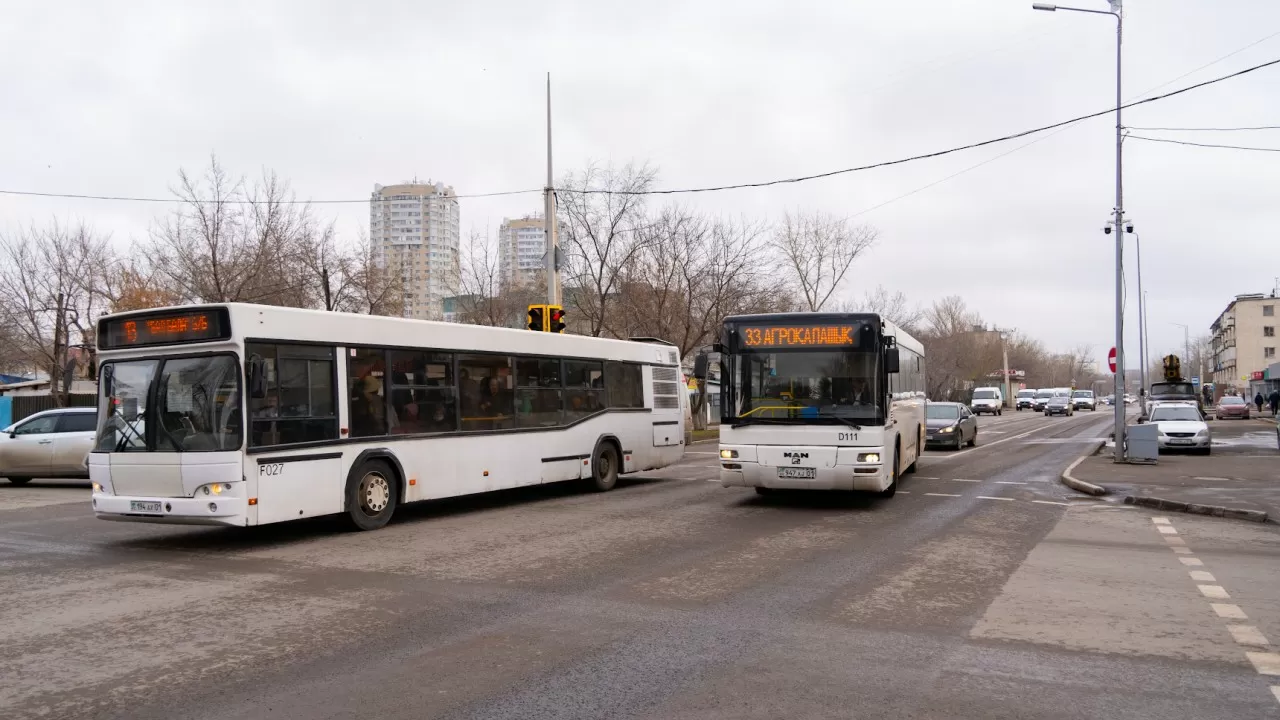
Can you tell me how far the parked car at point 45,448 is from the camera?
18.9 m

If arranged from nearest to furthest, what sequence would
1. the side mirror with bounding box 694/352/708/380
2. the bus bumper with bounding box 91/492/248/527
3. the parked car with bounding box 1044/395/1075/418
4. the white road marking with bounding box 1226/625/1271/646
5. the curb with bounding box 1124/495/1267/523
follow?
1. the white road marking with bounding box 1226/625/1271/646
2. the bus bumper with bounding box 91/492/248/527
3. the curb with bounding box 1124/495/1267/523
4. the side mirror with bounding box 694/352/708/380
5. the parked car with bounding box 1044/395/1075/418

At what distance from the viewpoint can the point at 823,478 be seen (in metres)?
13.3

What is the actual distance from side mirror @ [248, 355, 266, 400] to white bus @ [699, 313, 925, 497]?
648 centimetres

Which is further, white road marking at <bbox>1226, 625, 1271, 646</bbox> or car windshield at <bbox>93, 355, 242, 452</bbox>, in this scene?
car windshield at <bbox>93, 355, 242, 452</bbox>

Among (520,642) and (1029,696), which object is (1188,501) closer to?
(1029,696)

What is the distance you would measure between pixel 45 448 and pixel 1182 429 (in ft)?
92.0

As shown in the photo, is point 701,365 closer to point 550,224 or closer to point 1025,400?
point 550,224

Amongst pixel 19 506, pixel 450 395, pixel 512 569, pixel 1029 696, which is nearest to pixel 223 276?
pixel 19 506

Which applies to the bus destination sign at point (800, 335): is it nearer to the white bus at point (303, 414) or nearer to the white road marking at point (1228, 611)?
the white bus at point (303, 414)

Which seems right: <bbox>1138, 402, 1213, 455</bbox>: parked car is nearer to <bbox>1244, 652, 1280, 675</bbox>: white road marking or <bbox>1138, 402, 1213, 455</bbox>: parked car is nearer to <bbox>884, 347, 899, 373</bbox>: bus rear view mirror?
<bbox>884, 347, 899, 373</bbox>: bus rear view mirror

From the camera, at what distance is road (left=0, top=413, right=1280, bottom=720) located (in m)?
5.17

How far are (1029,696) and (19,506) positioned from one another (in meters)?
15.9

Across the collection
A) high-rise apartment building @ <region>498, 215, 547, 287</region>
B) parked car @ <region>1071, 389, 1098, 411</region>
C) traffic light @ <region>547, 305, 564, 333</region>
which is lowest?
parked car @ <region>1071, 389, 1098, 411</region>

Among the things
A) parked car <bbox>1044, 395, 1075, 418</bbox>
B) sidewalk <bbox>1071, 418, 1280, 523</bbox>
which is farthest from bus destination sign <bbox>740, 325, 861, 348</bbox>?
parked car <bbox>1044, 395, 1075, 418</bbox>
